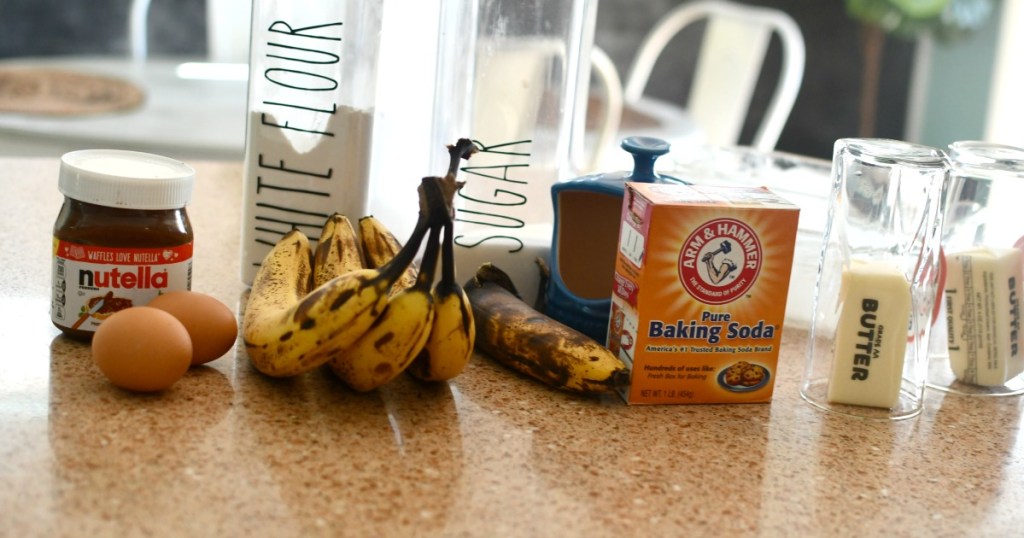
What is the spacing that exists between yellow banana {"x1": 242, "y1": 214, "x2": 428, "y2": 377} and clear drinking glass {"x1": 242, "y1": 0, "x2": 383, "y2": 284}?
0.23m

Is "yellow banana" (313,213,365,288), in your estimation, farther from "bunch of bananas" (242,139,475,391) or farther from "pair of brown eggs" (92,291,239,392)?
"pair of brown eggs" (92,291,239,392)

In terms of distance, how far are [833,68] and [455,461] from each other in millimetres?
3865

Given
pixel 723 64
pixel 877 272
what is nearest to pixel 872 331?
pixel 877 272

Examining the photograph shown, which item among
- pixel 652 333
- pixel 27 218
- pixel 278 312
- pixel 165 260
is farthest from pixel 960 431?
pixel 27 218

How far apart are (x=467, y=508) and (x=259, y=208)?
453mm

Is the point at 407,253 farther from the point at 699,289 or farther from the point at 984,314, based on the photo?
the point at 984,314

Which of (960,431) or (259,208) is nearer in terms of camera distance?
(960,431)

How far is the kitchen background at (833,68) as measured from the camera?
388 cm

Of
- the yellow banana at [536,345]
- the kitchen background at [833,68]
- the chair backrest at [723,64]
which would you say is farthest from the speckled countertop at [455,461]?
the kitchen background at [833,68]

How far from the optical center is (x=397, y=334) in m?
0.78

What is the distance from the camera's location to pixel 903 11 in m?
3.72

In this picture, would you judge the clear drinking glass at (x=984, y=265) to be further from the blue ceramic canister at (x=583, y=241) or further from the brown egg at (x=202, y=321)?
the brown egg at (x=202, y=321)

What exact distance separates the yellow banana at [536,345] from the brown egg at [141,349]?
274 mm

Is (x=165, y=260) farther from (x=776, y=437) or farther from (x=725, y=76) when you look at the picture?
(x=725, y=76)
